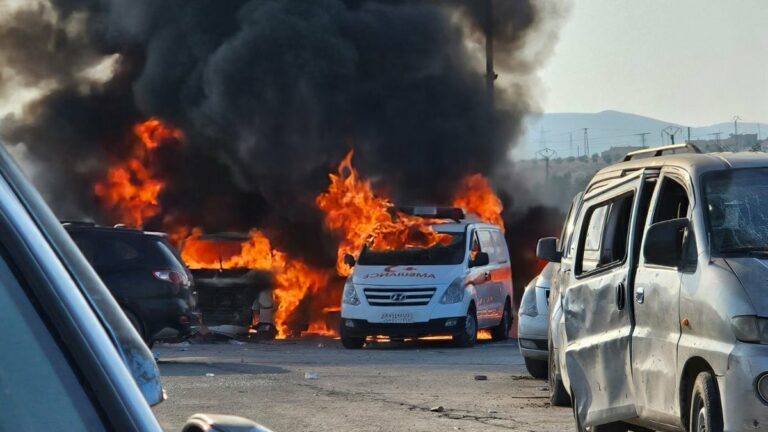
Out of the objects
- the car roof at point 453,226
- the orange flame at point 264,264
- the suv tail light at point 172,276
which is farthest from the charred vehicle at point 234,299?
the suv tail light at point 172,276

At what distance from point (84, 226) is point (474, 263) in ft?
21.4

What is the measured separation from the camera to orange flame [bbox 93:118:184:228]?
119ft

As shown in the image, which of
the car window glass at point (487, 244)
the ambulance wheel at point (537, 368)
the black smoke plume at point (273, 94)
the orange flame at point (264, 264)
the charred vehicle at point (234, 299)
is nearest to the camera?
the ambulance wheel at point (537, 368)

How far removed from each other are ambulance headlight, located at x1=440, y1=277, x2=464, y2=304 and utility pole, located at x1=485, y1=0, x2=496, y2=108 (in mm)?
15821

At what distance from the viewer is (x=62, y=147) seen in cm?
3941

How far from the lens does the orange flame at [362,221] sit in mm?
22844

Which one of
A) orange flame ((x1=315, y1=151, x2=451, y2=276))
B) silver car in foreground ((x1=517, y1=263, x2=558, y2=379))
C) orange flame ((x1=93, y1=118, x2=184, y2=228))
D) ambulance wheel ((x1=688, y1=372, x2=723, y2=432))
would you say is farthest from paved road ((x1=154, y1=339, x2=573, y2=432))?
orange flame ((x1=93, y1=118, x2=184, y2=228))

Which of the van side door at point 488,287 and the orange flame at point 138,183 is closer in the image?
the van side door at point 488,287

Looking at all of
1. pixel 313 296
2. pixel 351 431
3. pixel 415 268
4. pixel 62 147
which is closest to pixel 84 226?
pixel 415 268

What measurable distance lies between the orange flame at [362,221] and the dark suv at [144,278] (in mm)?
5383

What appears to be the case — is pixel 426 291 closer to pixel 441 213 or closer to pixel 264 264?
pixel 441 213

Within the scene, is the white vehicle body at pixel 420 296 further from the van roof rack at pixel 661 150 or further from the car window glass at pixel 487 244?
the van roof rack at pixel 661 150

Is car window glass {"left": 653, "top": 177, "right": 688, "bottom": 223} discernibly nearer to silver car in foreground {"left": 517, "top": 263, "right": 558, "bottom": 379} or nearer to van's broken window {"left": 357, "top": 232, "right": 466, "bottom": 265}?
silver car in foreground {"left": 517, "top": 263, "right": 558, "bottom": 379}

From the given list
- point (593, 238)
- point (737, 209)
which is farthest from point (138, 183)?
point (737, 209)
